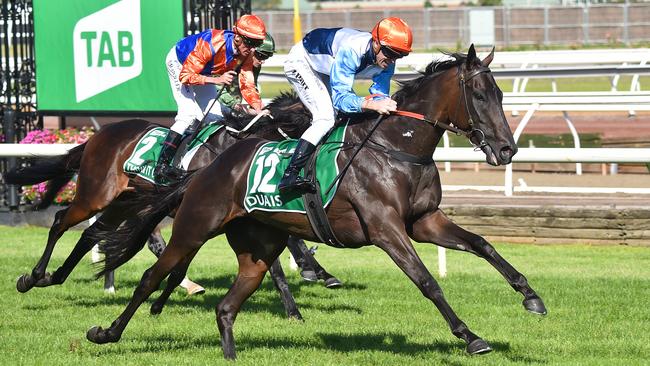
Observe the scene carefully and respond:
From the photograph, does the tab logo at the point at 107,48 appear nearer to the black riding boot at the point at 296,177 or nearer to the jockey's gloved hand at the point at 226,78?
the jockey's gloved hand at the point at 226,78

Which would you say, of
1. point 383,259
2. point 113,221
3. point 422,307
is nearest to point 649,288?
point 422,307

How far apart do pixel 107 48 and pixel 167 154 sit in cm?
404

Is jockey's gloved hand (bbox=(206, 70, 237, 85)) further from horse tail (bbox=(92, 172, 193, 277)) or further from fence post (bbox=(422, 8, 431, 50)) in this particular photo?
fence post (bbox=(422, 8, 431, 50))

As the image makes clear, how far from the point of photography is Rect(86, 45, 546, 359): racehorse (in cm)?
553

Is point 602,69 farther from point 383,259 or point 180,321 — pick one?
point 180,321

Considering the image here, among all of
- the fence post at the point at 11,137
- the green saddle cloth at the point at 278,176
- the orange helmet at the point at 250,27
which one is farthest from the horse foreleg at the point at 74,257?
the fence post at the point at 11,137

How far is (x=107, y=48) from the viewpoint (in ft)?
37.0

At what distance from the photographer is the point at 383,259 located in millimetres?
9773

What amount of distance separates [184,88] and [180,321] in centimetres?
173

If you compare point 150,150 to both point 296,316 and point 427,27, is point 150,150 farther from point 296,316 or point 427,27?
point 427,27

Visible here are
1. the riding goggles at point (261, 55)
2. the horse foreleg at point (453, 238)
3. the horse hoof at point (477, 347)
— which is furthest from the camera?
the riding goggles at point (261, 55)

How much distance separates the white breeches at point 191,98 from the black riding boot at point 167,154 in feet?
0.60

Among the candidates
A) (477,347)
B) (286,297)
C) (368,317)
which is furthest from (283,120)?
(477,347)

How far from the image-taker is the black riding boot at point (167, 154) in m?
7.51
